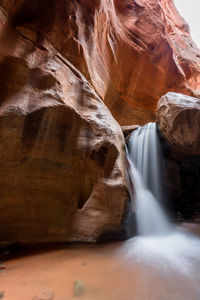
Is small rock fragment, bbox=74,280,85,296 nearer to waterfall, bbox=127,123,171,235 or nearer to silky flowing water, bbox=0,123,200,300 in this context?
silky flowing water, bbox=0,123,200,300

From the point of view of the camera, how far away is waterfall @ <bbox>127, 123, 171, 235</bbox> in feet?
14.6

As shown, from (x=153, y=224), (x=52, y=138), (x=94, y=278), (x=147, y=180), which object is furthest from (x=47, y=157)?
(x=147, y=180)

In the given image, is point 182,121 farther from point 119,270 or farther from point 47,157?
point 119,270

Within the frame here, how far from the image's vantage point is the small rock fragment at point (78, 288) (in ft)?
6.00

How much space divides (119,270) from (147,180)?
388cm

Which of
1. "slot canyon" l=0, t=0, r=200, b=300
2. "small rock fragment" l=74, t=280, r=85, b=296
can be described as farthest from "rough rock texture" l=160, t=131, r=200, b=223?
"small rock fragment" l=74, t=280, r=85, b=296

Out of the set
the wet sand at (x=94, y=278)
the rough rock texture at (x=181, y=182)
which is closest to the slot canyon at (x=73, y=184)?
the wet sand at (x=94, y=278)

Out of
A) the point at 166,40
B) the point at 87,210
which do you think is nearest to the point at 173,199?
the point at 87,210

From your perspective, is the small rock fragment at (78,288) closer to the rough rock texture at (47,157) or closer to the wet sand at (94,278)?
the wet sand at (94,278)

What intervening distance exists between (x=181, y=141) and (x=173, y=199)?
2595 mm

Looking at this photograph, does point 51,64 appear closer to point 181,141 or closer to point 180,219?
point 181,141

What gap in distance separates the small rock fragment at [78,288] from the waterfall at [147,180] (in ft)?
8.05

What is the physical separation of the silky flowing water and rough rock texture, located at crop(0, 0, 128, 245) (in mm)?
548

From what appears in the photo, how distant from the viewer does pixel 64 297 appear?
1777 mm
